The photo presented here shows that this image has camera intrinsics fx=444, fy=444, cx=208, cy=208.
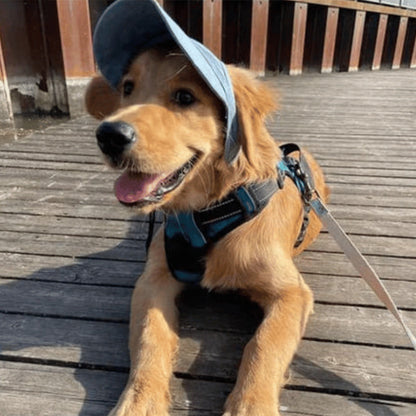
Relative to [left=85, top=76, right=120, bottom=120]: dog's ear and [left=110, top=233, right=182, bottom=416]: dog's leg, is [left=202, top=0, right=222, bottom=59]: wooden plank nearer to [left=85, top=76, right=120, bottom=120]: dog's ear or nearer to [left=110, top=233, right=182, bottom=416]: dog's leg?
[left=85, top=76, right=120, bottom=120]: dog's ear

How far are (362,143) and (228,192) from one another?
3.46 m

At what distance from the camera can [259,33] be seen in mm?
10406

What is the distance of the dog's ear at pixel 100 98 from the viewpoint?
7.84ft

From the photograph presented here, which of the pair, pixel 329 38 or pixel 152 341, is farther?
pixel 329 38

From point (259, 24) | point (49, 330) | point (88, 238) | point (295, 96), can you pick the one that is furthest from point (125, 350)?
point (259, 24)

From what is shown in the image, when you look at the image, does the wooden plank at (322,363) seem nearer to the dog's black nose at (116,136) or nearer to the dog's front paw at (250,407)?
the dog's front paw at (250,407)

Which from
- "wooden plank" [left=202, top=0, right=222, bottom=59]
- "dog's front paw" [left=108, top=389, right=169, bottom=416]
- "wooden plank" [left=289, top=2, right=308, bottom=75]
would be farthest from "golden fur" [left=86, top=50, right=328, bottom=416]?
"wooden plank" [left=289, top=2, right=308, bottom=75]

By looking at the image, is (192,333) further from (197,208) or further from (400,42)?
(400,42)

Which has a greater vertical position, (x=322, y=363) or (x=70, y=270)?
(x=322, y=363)

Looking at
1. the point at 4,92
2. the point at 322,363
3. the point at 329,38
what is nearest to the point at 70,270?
the point at 322,363

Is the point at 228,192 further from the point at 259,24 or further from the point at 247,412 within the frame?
the point at 259,24

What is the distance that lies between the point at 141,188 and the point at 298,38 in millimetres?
10724

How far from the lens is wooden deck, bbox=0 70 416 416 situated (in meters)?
1.67

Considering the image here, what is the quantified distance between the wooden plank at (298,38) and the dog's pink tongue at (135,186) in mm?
10452
